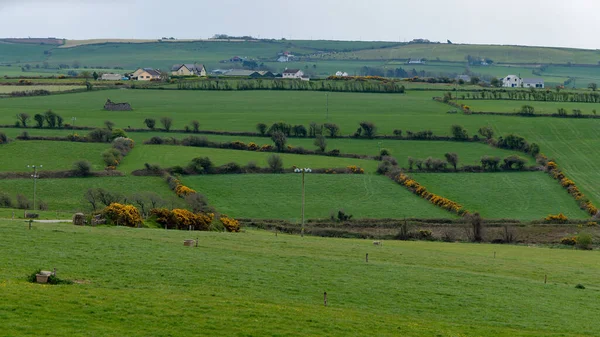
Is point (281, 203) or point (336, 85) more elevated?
point (336, 85)

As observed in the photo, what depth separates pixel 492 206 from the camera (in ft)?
254

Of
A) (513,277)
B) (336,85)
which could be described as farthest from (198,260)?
(336,85)

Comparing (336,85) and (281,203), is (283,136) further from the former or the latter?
(336,85)

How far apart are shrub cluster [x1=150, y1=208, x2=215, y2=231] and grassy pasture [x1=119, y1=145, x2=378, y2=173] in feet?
97.7

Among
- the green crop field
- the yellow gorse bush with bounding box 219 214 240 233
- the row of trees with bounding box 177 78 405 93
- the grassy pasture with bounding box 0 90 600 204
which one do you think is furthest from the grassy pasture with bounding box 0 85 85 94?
the yellow gorse bush with bounding box 219 214 240 233

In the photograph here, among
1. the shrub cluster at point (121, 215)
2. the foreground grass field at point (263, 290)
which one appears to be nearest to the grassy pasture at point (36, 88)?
the shrub cluster at point (121, 215)

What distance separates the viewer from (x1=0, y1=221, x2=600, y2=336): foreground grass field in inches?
1069

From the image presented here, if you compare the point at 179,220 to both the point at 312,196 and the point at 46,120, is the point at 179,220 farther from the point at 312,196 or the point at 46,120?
the point at 46,120

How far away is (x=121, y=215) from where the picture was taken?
5128 centimetres

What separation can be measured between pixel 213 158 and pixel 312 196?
56.0ft

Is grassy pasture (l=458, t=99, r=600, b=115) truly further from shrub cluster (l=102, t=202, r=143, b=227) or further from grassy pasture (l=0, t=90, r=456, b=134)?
shrub cluster (l=102, t=202, r=143, b=227)

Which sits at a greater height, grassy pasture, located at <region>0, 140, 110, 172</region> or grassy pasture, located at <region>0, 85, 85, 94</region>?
grassy pasture, located at <region>0, 85, 85, 94</region>

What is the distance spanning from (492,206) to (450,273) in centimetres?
3808

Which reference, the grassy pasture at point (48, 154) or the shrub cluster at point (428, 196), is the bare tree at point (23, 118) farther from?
the shrub cluster at point (428, 196)
